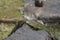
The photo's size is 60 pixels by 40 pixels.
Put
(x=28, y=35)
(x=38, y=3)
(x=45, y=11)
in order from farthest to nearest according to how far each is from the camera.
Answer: (x=38, y=3) < (x=45, y=11) < (x=28, y=35)

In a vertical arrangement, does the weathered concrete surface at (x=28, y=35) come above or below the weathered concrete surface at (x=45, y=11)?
above

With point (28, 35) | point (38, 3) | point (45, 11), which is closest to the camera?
point (28, 35)

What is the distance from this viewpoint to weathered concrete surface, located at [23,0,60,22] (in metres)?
4.27

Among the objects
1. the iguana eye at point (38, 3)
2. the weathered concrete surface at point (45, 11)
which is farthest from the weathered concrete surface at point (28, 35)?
the iguana eye at point (38, 3)

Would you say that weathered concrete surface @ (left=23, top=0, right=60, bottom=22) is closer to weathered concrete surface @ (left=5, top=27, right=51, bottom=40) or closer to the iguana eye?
the iguana eye

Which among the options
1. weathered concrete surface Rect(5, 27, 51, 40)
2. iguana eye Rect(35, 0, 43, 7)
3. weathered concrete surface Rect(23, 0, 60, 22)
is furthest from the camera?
iguana eye Rect(35, 0, 43, 7)

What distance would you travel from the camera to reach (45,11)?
4.42m

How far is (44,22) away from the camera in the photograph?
14.2 feet

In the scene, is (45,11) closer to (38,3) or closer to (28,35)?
(38,3)

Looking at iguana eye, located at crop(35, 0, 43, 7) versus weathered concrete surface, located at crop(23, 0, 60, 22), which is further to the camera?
iguana eye, located at crop(35, 0, 43, 7)

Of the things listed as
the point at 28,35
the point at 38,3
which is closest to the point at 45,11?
the point at 38,3

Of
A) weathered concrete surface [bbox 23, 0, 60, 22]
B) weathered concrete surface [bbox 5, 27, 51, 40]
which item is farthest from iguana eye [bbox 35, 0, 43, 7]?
weathered concrete surface [bbox 5, 27, 51, 40]

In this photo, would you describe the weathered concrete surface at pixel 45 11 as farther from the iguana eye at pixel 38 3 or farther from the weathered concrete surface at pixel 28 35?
the weathered concrete surface at pixel 28 35

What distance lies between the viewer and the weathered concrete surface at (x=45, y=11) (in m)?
4.27
